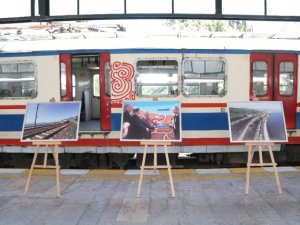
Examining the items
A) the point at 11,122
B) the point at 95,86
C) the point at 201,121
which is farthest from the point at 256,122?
the point at 95,86

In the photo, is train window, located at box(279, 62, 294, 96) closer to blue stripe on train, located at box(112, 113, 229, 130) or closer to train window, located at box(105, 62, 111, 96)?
blue stripe on train, located at box(112, 113, 229, 130)

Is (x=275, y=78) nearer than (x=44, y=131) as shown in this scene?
No

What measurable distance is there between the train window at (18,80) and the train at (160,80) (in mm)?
24

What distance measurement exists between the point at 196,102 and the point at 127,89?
1.60 metres

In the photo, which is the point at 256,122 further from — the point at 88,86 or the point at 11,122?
the point at 88,86

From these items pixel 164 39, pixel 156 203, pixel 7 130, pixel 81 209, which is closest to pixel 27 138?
pixel 81 209

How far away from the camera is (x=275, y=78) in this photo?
385 inches

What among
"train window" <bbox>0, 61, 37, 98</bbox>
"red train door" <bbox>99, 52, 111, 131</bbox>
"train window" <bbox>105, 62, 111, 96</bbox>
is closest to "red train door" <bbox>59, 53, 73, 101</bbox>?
"train window" <bbox>0, 61, 37, 98</bbox>

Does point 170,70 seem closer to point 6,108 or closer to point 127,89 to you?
point 127,89

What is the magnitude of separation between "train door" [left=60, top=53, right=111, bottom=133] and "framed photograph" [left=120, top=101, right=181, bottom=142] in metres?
2.98

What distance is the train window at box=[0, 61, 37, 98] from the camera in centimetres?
984

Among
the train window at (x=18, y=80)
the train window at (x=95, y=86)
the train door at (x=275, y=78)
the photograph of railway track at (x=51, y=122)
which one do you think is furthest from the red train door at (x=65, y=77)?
the train door at (x=275, y=78)

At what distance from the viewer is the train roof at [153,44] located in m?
9.65

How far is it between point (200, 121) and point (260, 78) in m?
1.75
